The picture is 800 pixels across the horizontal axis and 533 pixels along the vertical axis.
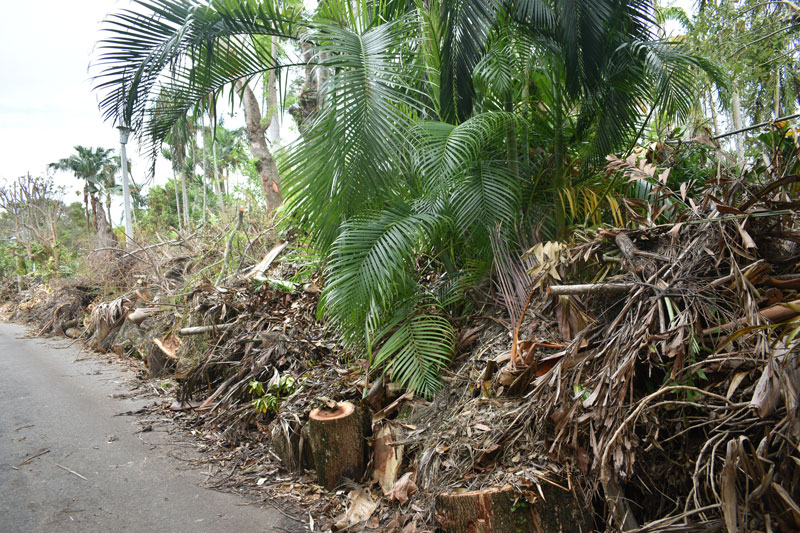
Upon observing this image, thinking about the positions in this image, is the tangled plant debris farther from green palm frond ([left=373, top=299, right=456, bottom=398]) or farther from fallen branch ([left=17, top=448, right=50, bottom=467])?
fallen branch ([left=17, top=448, right=50, bottom=467])

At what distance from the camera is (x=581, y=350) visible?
7.68 feet

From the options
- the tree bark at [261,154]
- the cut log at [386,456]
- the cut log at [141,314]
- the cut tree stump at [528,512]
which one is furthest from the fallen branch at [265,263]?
the cut tree stump at [528,512]

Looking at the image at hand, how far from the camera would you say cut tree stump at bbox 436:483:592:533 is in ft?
6.65

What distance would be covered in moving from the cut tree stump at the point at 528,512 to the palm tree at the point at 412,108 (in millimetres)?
979

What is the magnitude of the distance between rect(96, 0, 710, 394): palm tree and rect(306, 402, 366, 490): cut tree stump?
46cm

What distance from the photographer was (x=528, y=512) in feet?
6.69

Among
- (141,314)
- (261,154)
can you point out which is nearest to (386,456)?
(141,314)

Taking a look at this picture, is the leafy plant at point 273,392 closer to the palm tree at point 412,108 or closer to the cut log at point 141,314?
the palm tree at point 412,108

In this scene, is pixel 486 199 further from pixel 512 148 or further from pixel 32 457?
pixel 32 457

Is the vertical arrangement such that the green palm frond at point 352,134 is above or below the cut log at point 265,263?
above

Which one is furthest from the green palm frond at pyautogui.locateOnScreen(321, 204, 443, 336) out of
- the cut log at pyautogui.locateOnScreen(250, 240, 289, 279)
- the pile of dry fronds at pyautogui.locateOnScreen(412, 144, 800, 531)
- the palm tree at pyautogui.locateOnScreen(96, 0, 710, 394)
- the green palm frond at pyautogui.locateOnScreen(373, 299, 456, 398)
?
the cut log at pyautogui.locateOnScreen(250, 240, 289, 279)

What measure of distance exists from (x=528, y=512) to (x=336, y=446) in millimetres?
1432

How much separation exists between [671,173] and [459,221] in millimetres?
1796

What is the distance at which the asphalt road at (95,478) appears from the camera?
8.23 feet
